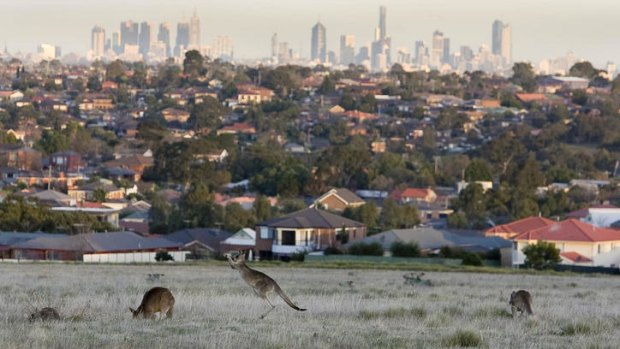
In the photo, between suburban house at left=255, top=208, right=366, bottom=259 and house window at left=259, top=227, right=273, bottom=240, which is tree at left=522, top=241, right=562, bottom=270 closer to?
suburban house at left=255, top=208, right=366, bottom=259

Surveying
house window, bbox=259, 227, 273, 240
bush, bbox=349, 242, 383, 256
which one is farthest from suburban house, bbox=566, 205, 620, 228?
bush, bbox=349, 242, 383, 256

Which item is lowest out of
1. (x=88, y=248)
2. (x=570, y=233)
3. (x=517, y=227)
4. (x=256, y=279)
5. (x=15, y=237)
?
(x=256, y=279)

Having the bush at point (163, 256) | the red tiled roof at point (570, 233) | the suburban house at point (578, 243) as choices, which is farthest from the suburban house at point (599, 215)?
the bush at point (163, 256)

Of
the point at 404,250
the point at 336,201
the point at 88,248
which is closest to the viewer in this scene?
the point at 88,248

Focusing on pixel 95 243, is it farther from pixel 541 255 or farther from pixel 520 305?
pixel 520 305

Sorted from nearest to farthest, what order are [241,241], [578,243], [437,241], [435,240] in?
[578,243], [437,241], [435,240], [241,241]

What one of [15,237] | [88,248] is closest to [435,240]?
[88,248]

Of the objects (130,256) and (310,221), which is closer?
(130,256)

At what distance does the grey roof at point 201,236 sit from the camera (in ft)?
221

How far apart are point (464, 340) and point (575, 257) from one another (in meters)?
46.4

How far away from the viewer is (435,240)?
214 ft

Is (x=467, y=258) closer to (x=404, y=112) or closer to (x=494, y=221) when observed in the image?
(x=494, y=221)

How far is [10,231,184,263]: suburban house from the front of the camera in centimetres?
5706

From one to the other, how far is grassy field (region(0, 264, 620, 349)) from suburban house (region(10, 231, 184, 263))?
3280cm
